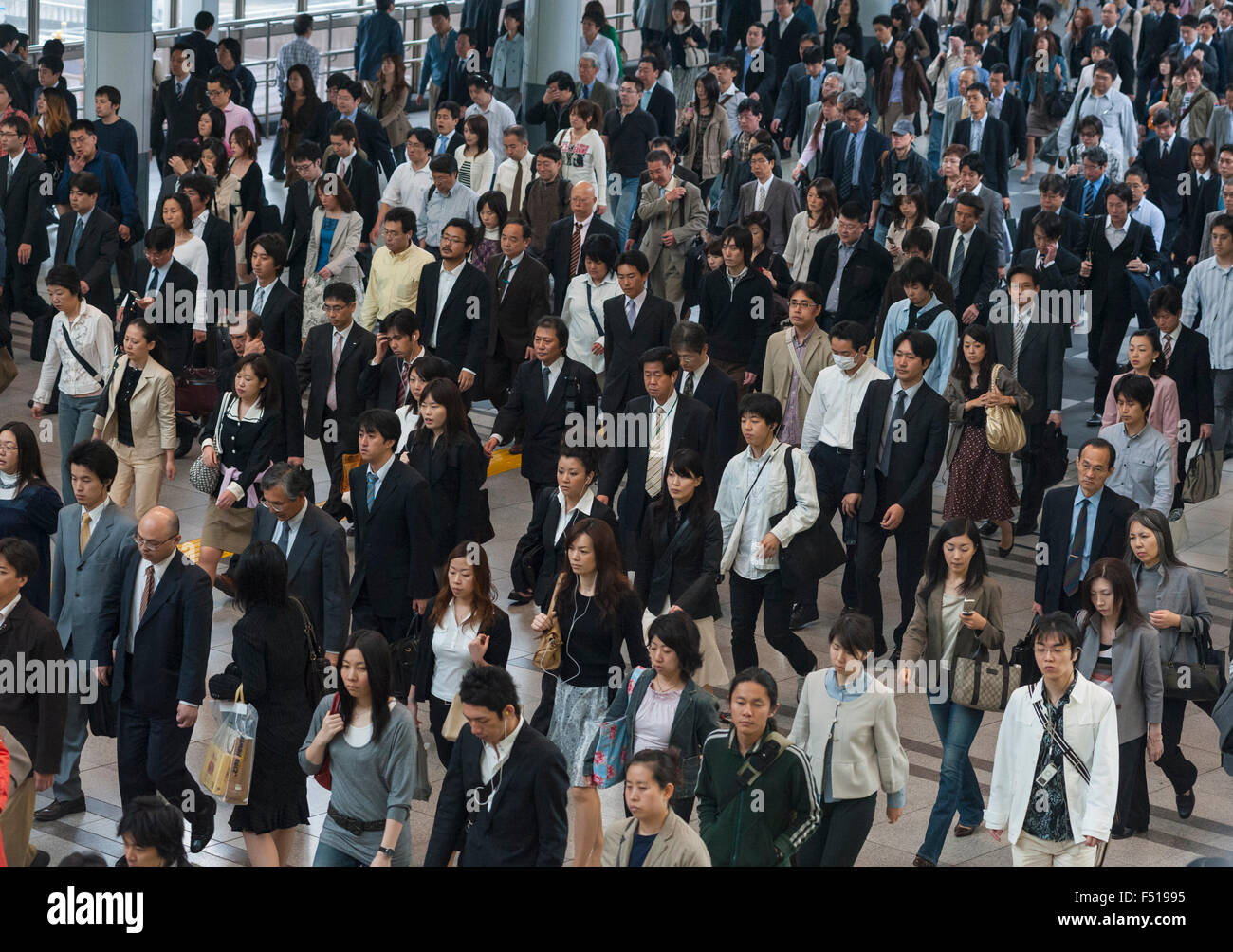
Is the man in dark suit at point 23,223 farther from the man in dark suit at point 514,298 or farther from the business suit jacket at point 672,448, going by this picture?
the business suit jacket at point 672,448

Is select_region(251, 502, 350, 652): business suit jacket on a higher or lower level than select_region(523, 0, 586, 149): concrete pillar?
lower

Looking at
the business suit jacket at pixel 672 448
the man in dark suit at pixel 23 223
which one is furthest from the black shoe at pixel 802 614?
the man in dark suit at pixel 23 223

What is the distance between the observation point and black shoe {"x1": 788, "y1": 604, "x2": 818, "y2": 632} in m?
10.7

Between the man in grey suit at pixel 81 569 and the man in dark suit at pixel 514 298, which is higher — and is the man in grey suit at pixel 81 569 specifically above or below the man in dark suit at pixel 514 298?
below

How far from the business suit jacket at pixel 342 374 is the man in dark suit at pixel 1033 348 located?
396 centimetres

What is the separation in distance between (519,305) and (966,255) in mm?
3100

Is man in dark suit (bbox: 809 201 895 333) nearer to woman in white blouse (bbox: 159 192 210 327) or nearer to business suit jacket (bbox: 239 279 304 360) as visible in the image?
business suit jacket (bbox: 239 279 304 360)

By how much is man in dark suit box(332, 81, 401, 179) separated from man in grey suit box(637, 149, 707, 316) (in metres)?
4.23

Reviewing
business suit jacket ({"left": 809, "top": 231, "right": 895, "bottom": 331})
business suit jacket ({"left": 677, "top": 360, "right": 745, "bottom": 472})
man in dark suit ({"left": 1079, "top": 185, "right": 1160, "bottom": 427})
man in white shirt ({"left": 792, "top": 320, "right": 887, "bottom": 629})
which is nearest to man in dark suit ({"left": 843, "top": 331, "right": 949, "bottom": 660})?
man in white shirt ({"left": 792, "top": 320, "right": 887, "bottom": 629})

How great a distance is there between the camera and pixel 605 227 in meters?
14.0

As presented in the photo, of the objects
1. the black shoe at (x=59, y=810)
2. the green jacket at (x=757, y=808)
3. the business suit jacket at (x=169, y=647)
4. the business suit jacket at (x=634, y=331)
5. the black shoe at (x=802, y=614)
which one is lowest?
the black shoe at (x=59, y=810)

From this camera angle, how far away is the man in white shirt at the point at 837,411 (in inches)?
428

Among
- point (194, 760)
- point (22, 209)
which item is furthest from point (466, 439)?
point (22, 209)

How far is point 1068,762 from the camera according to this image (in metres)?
7.38
